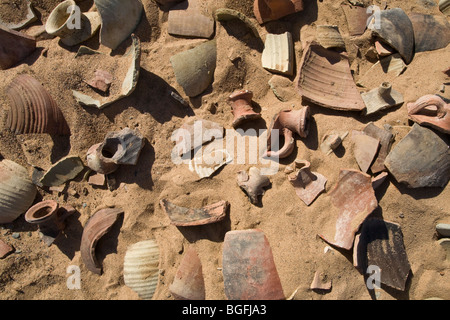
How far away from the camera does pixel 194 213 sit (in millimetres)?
2168

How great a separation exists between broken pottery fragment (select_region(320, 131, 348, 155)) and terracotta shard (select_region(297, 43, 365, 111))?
20 centimetres

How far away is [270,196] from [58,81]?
1.94m

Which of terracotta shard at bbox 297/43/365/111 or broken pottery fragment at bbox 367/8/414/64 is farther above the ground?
broken pottery fragment at bbox 367/8/414/64

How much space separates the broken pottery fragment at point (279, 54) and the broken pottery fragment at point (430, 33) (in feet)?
3.23

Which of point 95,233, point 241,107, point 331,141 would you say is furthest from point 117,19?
point 331,141

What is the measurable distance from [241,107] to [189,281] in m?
1.25

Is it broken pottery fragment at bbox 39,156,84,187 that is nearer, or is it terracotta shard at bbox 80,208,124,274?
terracotta shard at bbox 80,208,124,274

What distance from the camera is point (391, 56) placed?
2.51m

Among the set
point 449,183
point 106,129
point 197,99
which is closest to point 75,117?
point 106,129

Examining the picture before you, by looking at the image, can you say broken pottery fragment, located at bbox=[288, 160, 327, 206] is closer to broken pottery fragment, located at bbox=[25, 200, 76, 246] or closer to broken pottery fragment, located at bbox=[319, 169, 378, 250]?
broken pottery fragment, located at bbox=[319, 169, 378, 250]

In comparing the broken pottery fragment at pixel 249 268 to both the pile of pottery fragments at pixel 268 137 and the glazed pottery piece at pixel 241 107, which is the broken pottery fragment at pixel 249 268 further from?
the glazed pottery piece at pixel 241 107

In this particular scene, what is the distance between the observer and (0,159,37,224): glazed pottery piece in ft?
8.01

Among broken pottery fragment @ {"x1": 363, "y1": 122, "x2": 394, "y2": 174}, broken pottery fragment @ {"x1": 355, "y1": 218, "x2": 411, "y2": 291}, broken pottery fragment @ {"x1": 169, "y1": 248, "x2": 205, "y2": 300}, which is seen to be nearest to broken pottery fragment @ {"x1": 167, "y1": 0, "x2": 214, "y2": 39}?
broken pottery fragment @ {"x1": 363, "y1": 122, "x2": 394, "y2": 174}

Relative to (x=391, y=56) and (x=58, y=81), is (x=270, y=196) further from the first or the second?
(x=58, y=81)
